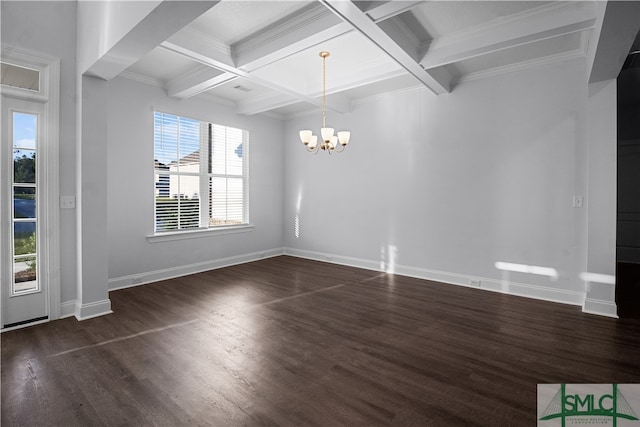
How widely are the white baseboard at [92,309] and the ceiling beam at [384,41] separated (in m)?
3.64

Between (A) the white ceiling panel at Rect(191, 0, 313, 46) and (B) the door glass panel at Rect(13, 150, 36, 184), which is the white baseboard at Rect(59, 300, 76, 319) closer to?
(B) the door glass panel at Rect(13, 150, 36, 184)

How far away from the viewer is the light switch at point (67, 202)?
131 inches

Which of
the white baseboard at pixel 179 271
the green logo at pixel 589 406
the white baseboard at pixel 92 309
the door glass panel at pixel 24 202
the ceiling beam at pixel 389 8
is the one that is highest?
the ceiling beam at pixel 389 8

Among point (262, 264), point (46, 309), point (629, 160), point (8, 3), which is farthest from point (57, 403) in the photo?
point (629, 160)

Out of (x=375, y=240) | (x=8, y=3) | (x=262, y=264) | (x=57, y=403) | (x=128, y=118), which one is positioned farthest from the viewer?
(x=262, y=264)

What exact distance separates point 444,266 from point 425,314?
1497 millimetres

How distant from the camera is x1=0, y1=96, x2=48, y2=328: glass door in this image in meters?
3.00

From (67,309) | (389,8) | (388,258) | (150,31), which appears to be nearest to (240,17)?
(150,31)

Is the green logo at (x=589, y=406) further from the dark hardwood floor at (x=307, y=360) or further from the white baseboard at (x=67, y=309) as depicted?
the white baseboard at (x=67, y=309)

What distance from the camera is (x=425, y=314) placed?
Result: 3.59 meters


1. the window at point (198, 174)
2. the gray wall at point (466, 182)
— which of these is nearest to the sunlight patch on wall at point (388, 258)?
the gray wall at point (466, 182)

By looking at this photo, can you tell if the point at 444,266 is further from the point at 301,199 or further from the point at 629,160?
the point at 629,160

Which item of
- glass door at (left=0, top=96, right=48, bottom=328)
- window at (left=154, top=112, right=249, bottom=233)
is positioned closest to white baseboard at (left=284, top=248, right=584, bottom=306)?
window at (left=154, top=112, right=249, bottom=233)

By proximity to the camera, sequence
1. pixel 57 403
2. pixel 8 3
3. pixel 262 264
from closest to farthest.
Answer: pixel 57 403 < pixel 8 3 < pixel 262 264
